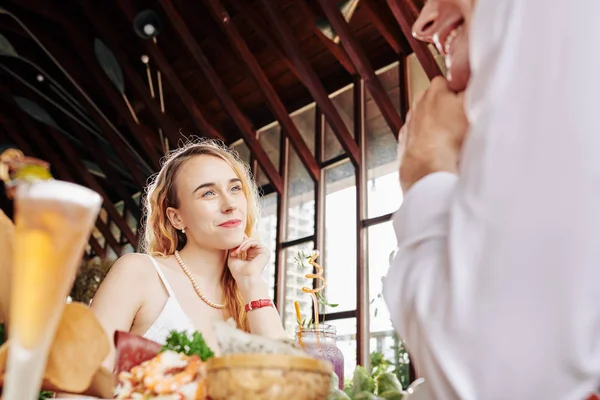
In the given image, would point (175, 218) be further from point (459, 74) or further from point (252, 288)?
point (459, 74)

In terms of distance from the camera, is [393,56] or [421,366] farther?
[393,56]

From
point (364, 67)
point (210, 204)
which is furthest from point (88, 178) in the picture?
point (210, 204)

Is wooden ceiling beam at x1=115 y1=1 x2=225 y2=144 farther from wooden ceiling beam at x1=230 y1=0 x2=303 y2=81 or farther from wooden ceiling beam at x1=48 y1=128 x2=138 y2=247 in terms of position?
wooden ceiling beam at x1=48 y1=128 x2=138 y2=247

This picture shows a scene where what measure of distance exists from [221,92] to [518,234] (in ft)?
20.1

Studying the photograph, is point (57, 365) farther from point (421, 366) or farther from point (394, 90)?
point (394, 90)

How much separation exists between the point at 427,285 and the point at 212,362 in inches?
9.1

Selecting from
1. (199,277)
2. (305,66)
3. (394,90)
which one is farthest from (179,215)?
(394,90)

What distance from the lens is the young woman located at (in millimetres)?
1603

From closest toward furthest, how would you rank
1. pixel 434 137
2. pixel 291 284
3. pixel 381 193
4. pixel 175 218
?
pixel 434 137
pixel 175 218
pixel 381 193
pixel 291 284

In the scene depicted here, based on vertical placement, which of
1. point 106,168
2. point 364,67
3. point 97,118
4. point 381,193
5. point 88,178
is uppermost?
point 97,118

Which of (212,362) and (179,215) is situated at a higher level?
(179,215)

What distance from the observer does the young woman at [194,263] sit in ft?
5.26

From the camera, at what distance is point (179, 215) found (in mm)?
1899

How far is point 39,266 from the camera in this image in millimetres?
495
